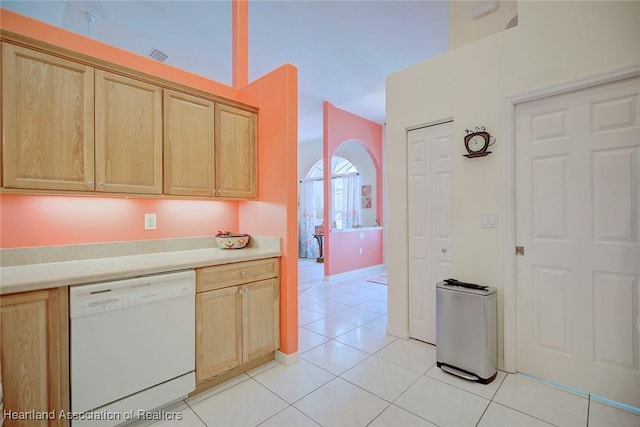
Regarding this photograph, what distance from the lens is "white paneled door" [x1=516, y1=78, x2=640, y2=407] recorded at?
185cm

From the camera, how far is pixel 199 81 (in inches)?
103

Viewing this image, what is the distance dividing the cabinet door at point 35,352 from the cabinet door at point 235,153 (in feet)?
4.24

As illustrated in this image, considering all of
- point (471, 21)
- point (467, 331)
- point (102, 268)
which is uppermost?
point (471, 21)

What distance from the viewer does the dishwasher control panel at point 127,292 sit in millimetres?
1530

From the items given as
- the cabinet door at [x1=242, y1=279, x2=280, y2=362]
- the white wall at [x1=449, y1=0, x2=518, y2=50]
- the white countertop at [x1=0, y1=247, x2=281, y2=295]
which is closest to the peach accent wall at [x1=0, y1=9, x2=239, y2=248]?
the white countertop at [x1=0, y1=247, x2=281, y2=295]

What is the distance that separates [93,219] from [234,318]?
1236 millimetres

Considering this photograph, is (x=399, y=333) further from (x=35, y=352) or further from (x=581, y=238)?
(x=35, y=352)

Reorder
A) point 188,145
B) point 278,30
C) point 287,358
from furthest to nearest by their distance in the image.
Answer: point 278,30 < point 287,358 < point 188,145

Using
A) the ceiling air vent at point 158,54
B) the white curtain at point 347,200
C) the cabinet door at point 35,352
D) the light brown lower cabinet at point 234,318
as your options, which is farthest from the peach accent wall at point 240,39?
the white curtain at point 347,200

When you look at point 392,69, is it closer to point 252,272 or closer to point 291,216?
point 291,216

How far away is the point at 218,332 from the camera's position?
2078 mm

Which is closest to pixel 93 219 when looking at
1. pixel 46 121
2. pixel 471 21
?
pixel 46 121

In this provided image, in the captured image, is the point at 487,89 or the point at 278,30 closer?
the point at 487,89

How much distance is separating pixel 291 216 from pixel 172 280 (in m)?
1.00
